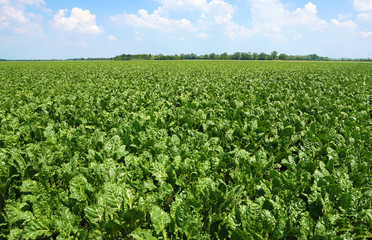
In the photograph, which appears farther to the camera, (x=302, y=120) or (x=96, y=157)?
(x=302, y=120)

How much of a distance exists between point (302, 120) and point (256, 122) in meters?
1.31

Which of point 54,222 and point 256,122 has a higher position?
point 256,122

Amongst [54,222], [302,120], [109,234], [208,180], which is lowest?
[109,234]

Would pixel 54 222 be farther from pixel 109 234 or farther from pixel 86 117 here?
pixel 86 117

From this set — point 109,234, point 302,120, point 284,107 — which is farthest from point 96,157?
point 284,107

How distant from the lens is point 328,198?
9.12ft

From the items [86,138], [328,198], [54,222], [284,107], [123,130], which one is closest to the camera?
→ [54,222]

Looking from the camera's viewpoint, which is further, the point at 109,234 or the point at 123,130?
the point at 123,130

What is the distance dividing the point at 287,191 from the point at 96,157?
10.3ft

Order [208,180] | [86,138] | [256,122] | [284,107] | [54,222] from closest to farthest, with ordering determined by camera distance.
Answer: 1. [54,222]
2. [208,180]
3. [86,138]
4. [256,122]
5. [284,107]

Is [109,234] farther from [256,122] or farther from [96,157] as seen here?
[256,122]

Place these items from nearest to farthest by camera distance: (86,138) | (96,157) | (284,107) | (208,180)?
(208,180) → (96,157) → (86,138) → (284,107)

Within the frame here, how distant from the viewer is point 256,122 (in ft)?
18.4

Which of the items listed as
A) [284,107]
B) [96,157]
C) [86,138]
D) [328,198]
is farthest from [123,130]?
[284,107]
